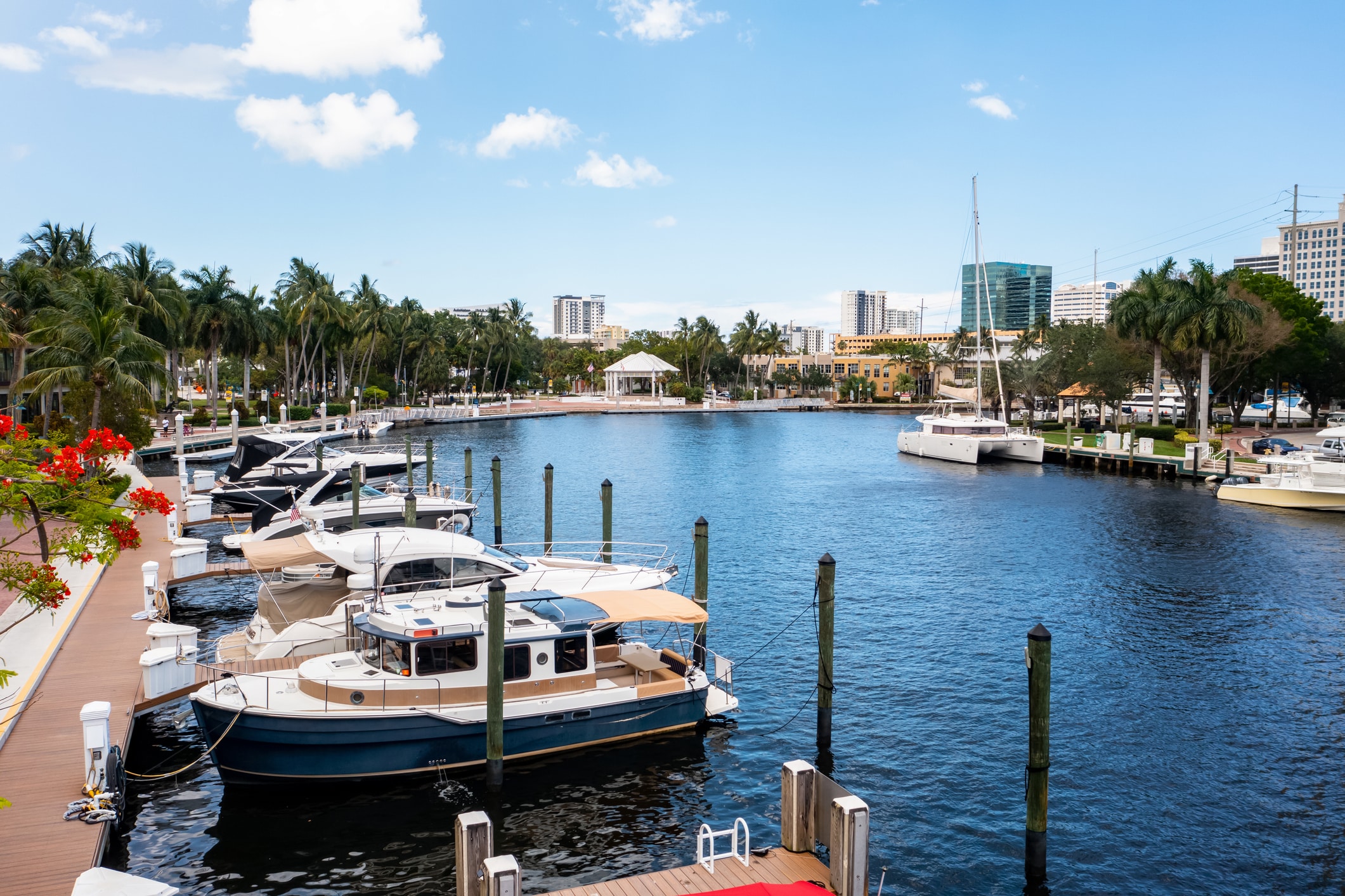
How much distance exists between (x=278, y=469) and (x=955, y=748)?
36462 mm

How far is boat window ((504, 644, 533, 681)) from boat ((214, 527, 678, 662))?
2700 millimetres

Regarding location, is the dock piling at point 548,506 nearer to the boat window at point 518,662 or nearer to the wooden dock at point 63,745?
the wooden dock at point 63,745

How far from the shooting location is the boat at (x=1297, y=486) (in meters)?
49.4

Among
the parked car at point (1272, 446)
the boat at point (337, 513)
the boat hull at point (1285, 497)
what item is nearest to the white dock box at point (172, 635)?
the boat at point (337, 513)

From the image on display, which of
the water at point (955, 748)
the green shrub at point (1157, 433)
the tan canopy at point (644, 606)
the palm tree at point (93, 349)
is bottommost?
the water at point (955, 748)

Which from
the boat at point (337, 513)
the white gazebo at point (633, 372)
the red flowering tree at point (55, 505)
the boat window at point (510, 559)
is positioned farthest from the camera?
the white gazebo at point (633, 372)

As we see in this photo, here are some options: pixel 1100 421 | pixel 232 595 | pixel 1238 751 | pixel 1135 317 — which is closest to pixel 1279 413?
pixel 1100 421

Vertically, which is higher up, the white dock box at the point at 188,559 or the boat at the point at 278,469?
the boat at the point at 278,469

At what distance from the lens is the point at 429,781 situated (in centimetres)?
1842

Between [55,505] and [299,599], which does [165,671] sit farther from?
[55,505]

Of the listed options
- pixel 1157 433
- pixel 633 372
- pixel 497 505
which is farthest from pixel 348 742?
pixel 633 372

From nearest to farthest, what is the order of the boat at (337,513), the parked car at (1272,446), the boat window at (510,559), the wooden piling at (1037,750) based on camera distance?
the wooden piling at (1037,750), the boat window at (510,559), the boat at (337,513), the parked car at (1272,446)

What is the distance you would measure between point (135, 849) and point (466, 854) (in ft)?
23.5

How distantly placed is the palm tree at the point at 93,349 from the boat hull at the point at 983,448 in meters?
57.2
